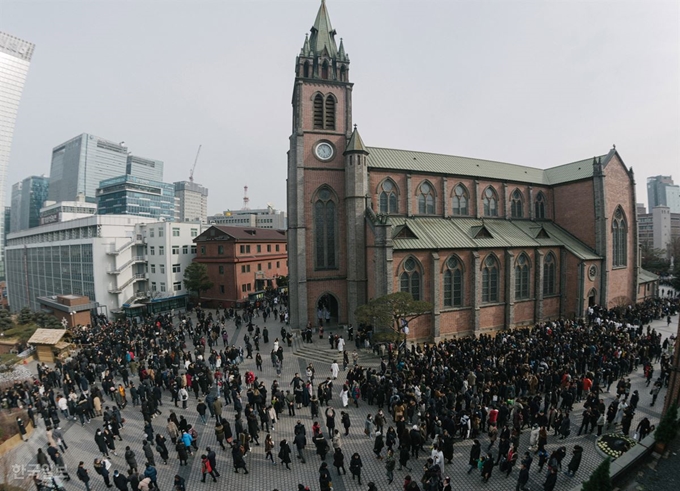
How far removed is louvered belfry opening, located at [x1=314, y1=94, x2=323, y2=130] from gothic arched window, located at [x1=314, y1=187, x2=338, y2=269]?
6.25 m

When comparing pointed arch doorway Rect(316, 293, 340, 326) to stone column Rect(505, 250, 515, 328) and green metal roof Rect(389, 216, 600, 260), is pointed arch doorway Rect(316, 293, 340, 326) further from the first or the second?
stone column Rect(505, 250, 515, 328)

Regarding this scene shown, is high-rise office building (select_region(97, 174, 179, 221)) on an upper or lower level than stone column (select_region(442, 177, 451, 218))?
upper

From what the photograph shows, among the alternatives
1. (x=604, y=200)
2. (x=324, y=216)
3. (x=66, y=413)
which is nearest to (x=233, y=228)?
(x=324, y=216)

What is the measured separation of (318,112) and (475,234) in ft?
65.0

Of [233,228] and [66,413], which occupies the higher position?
[233,228]

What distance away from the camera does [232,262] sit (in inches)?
1741

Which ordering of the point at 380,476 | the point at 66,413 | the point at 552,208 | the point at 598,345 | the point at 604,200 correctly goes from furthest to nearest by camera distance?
the point at 552,208
the point at 604,200
the point at 598,345
the point at 66,413
the point at 380,476

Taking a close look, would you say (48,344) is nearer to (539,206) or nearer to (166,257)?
(166,257)

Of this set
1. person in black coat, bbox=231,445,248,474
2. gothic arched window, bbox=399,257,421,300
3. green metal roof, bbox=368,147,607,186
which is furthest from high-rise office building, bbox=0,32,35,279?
person in black coat, bbox=231,445,248,474

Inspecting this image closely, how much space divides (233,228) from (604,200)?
47.6m

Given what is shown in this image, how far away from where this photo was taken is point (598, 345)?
72.6 feet

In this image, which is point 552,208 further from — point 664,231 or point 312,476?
point 664,231

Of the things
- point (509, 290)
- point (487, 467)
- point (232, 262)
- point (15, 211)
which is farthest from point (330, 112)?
point (15, 211)

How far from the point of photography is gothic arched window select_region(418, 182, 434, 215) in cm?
3441
